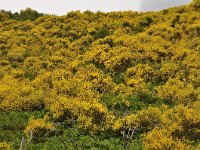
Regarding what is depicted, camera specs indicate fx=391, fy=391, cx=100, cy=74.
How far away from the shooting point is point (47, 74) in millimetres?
24516

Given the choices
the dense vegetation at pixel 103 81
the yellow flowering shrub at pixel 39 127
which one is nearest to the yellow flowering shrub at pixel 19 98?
the dense vegetation at pixel 103 81

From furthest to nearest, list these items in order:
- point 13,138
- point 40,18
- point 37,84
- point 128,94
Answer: point 40,18 → point 37,84 → point 128,94 → point 13,138

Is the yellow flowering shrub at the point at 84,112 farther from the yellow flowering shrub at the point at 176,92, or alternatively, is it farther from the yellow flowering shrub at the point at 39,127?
the yellow flowering shrub at the point at 176,92

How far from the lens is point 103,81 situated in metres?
22.6

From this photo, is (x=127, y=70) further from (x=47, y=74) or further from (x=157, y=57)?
(x=47, y=74)

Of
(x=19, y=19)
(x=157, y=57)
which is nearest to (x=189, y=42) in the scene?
(x=157, y=57)

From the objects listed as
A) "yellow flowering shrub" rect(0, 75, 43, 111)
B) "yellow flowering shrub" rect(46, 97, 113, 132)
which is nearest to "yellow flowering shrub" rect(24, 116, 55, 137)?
"yellow flowering shrub" rect(46, 97, 113, 132)

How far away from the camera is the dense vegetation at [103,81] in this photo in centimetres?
1575

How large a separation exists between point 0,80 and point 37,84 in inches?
123

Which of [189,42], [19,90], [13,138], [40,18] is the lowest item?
[13,138]

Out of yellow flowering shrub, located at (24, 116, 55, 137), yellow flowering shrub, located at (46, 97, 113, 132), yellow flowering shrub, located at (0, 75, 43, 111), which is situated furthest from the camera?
yellow flowering shrub, located at (0, 75, 43, 111)

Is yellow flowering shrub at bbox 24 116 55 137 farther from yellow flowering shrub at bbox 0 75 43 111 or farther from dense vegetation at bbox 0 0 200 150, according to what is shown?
yellow flowering shrub at bbox 0 75 43 111

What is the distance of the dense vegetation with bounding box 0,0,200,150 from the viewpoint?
15.8m

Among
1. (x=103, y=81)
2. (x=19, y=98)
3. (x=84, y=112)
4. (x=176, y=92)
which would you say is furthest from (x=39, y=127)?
(x=176, y=92)
